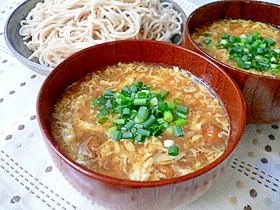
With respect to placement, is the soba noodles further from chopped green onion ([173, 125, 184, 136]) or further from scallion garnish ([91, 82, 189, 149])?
chopped green onion ([173, 125, 184, 136])

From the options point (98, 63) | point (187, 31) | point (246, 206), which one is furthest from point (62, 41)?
point (246, 206)

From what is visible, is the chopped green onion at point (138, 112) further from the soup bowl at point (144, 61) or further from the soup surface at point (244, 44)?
the soup surface at point (244, 44)

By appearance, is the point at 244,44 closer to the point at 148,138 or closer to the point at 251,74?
the point at 251,74

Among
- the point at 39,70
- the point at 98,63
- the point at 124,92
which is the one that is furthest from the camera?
the point at 39,70

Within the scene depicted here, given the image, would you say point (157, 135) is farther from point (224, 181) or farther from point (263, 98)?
point (263, 98)

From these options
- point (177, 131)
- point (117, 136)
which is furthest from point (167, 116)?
point (117, 136)

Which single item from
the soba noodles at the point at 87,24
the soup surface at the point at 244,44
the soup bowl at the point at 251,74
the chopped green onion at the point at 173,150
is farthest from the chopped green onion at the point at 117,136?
the soba noodles at the point at 87,24
